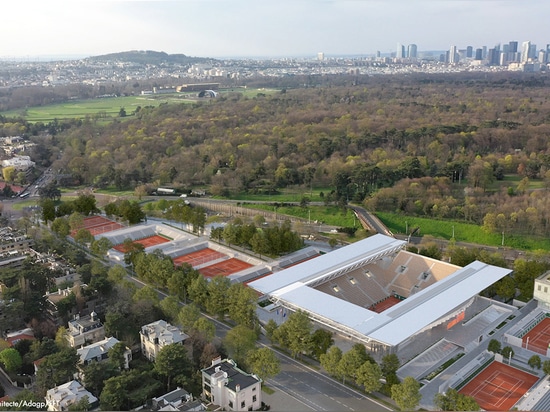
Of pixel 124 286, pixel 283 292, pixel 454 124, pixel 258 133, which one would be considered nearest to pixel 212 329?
pixel 283 292

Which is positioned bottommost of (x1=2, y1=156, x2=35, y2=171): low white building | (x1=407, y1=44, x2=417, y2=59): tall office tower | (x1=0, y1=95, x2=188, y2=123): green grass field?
(x1=2, y1=156, x2=35, y2=171): low white building

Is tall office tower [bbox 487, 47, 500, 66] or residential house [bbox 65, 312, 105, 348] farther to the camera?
tall office tower [bbox 487, 47, 500, 66]

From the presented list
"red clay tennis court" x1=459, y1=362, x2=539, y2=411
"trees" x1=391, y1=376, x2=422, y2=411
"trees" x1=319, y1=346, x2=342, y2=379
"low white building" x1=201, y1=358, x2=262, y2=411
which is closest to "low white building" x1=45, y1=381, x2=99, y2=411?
"low white building" x1=201, y1=358, x2=262, y2=411

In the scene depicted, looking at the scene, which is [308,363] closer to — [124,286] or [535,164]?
[124,286]

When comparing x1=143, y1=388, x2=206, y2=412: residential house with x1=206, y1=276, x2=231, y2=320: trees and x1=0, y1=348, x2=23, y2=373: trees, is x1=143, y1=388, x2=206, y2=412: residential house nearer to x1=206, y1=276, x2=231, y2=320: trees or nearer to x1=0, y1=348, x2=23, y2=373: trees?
x1=0, y1=348, x2=23, y2=373: trees

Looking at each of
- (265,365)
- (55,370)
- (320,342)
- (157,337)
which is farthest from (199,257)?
(55,370)

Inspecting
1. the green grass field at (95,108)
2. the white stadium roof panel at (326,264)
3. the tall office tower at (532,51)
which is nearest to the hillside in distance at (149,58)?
the green grass field at (95,108)

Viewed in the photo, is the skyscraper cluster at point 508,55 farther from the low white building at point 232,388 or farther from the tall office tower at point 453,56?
the low white building at point 232,388
